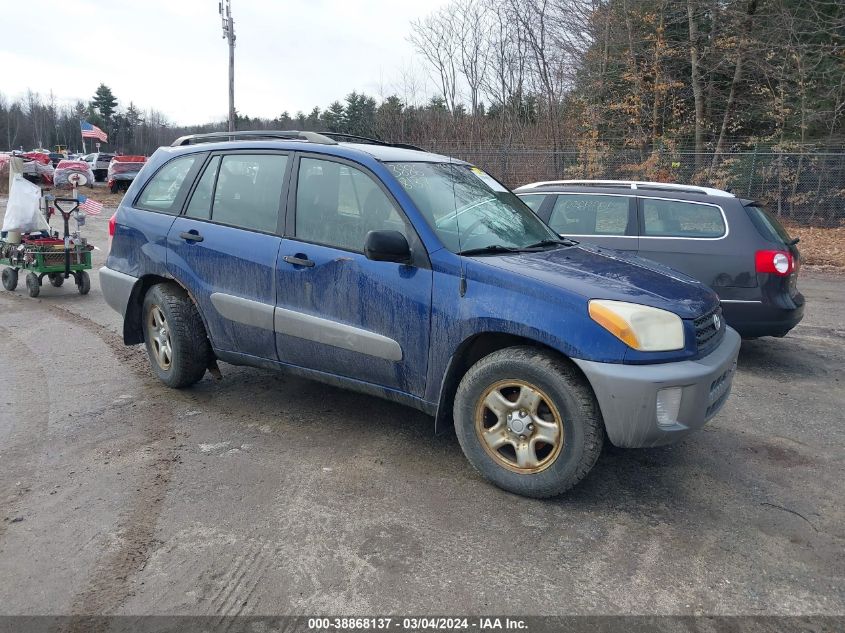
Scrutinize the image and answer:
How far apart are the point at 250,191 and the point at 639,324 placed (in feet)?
8.97

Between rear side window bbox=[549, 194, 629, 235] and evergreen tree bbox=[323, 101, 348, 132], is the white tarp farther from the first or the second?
evergreen tree bbox=[323, 101, 348, 132]

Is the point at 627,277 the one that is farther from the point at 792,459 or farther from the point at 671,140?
the point at 671,140

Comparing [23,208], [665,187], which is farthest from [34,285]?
[665,187]

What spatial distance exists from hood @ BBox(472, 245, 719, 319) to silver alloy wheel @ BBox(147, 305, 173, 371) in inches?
103

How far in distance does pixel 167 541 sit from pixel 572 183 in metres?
5.62

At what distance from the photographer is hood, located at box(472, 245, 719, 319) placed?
11.4ft

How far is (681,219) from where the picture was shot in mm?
6605

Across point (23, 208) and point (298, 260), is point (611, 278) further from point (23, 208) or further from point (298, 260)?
point (23, 208)

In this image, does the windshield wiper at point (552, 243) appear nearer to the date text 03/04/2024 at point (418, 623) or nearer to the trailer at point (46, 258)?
the date text 03/04/2024 at point (418, 623)

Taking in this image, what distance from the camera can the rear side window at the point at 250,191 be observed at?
4504 mm

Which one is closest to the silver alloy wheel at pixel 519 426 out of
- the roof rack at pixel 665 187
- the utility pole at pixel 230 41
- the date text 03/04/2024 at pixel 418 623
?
the date text 03/04/2024 at pixel 418 623

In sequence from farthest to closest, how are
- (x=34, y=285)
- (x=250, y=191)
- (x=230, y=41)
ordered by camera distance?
(x=230, y=41) → (x=34, y=285) → (x=250, y=191)

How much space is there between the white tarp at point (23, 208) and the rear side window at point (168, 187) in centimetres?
534

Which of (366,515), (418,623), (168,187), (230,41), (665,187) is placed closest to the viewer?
(418,623)
